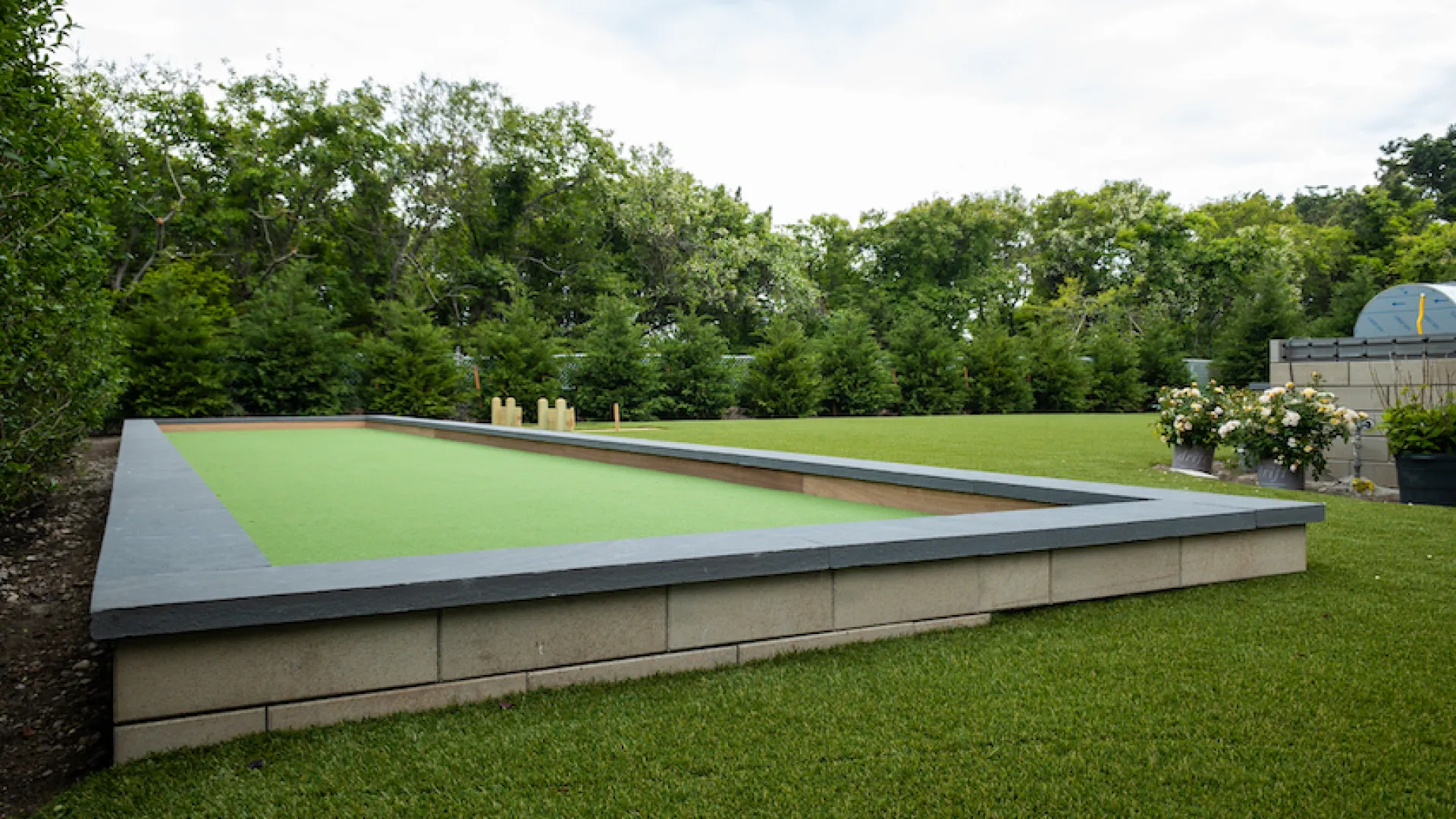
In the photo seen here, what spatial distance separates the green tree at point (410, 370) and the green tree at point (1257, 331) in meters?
18.3

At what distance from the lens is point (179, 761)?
1.90m

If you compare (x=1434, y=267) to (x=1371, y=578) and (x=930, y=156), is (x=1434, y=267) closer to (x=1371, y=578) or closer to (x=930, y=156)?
(x=930, y=156)

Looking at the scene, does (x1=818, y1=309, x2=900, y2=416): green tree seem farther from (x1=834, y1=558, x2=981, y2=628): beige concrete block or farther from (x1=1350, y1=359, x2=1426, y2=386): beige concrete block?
(x1=834, y1=558, x2=981, y2=628): beige concrete block

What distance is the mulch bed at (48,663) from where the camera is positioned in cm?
209

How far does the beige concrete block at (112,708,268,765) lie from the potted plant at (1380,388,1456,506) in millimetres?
7021

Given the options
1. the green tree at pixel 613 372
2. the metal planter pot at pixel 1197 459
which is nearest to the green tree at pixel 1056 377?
the green tree at pixel 613 372

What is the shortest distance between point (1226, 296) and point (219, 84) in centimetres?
3304

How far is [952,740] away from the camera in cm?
198

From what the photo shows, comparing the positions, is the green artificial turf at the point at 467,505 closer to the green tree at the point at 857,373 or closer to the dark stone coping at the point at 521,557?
the dark stone coping at the point at 521,557

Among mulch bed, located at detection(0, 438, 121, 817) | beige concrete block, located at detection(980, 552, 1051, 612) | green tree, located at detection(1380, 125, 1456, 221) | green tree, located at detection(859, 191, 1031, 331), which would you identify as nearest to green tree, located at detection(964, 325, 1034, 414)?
green tree, located at detection(859, 191, 1031, 331)

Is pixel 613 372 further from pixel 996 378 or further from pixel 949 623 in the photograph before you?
pixel 949 623

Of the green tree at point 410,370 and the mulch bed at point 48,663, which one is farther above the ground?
the green tree at point 410,370

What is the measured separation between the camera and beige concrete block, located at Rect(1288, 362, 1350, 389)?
7.64 meters

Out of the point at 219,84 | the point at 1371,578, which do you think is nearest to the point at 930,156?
the point at 219,84
